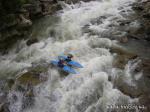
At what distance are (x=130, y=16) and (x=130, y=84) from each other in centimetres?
630

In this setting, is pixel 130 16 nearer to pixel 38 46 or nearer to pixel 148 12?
pixel 148 12

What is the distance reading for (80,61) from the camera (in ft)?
31.2

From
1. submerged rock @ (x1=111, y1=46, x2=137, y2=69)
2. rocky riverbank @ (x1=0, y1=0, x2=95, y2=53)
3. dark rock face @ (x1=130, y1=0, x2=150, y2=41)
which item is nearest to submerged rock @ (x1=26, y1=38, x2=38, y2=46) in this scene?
rocky riverbank @ (x1=0, y1=0, x2=95, y2=53)

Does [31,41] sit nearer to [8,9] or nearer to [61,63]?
[8,9]

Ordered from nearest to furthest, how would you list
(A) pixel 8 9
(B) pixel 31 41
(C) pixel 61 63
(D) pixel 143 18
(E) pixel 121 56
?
(C) pixel 61 63 → (E) pixel 121 56 → (A) pixel 8 9 → (B) pixel 31 41 → (D) pixel 143 18

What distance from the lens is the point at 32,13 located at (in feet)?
44.1

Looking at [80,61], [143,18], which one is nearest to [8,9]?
[80,61]

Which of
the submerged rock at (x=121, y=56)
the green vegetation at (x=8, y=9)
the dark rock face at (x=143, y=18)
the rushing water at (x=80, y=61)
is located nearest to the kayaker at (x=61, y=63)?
the rushing water at (x=80, y=61)

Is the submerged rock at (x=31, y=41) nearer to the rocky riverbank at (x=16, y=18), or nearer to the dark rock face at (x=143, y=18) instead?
the rocky riverbank at (x=16, y=18)

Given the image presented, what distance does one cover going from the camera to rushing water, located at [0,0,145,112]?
294 inches

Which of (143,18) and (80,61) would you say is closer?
(80,61)

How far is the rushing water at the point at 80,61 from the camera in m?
7.47

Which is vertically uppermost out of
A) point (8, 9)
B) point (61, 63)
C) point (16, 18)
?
point (8, 9)

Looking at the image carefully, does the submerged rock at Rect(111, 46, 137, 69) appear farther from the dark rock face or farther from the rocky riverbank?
the rocky riverbank
